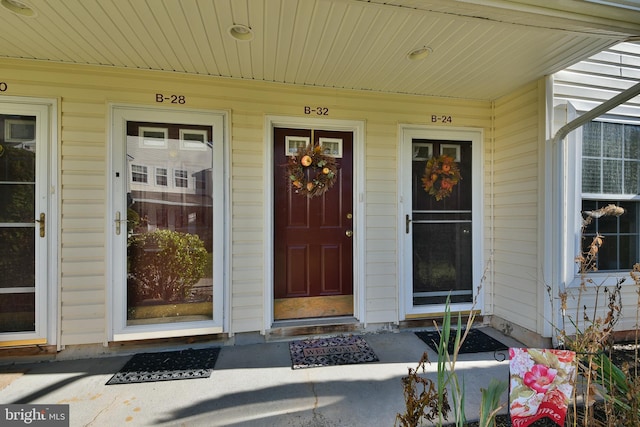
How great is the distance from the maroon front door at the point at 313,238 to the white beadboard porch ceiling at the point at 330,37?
62cm

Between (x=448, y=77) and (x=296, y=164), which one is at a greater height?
(x=448, y=77)

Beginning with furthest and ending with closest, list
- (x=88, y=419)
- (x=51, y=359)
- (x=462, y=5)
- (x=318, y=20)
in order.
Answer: (x=51, y=359) < (x=318, y=20) < (x=88, y=419) < (x=462, y=5)

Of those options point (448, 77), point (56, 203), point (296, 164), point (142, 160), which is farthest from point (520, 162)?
point (56, 203)

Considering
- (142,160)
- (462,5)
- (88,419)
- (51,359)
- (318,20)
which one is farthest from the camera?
(142,160)

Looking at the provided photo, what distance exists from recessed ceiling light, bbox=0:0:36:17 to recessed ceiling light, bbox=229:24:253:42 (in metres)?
1.23

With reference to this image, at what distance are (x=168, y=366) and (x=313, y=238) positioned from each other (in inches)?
66.0

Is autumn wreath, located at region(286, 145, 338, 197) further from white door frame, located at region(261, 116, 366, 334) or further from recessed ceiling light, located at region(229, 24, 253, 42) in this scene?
recessed ceiling light, located at region(229, 24, 253, 42)

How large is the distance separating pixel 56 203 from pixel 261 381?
89.3 inches

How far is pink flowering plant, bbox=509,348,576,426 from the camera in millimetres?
1498

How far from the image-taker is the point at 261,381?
223 cm

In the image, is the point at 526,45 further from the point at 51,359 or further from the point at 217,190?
the point at 51,359

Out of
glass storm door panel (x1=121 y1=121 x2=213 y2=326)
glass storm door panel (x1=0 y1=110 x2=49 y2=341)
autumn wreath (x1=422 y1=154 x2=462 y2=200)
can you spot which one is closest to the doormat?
glass storm door panel (x1=121 y1=121 x2=213 y2=326)

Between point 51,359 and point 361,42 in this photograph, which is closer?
point 361,42

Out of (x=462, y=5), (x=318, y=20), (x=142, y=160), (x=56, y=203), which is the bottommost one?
(x=56, y=203)
